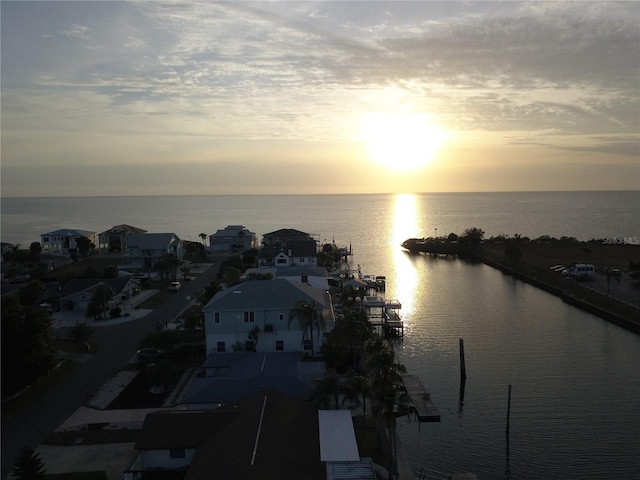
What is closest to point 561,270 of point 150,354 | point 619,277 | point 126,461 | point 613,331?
point 619,277

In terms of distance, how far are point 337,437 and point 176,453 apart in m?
7.08

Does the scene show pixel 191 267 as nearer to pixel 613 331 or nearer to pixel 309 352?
pixel 309 352

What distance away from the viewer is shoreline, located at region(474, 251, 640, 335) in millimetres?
51281

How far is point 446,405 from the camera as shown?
3353cm

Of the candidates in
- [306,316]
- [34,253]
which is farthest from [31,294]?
[34,253]

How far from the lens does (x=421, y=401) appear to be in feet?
109

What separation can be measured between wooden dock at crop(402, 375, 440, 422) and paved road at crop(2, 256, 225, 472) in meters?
19.8

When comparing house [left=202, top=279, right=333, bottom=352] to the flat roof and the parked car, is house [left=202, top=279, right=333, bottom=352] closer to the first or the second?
the parked car

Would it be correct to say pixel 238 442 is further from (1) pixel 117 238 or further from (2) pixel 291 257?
(1) pixel 117 238

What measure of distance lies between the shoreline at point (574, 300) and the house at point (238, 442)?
39.0m

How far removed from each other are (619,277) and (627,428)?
44.6m

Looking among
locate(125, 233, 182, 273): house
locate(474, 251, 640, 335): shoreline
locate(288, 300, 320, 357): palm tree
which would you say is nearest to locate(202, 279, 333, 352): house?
locate(288, 300, 320, 357): palm tree

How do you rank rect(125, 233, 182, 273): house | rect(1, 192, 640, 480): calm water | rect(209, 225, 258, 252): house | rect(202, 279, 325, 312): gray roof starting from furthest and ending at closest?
rect(209, 225, 258, 252): house < rect(125, 233, 182, 273): house < rect(202, 279, 325, 312): gray roof < rect(1, 192, 640, 480): calm water

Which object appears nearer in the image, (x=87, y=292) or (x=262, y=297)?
(x=262, y=297)
